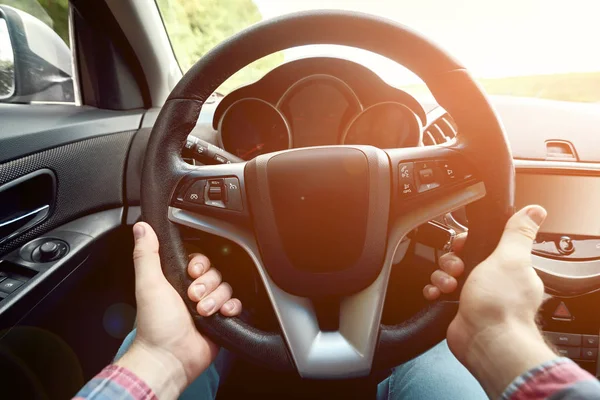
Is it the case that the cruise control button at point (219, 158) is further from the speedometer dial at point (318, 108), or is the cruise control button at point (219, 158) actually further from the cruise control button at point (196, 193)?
the speedometer dial at point (318, 108)

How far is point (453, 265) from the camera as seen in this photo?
0.99m

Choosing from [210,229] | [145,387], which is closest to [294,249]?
[210,229]

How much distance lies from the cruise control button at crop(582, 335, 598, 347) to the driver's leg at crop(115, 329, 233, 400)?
1.22 metres

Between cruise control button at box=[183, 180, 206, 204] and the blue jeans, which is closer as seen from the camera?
cruise control button at box=[183, 180, 206, 204]

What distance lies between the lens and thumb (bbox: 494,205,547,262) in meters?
0.90

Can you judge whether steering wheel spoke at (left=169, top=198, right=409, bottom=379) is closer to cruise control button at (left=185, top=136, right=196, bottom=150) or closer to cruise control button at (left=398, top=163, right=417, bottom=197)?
cruise control button at (left=398, top=163, right=417, bottom=197)

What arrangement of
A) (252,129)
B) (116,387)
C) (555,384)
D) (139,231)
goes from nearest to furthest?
(555,384) < (116,387) < (139,231) < (252,129)

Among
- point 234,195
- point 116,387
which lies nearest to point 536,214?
point 234,195

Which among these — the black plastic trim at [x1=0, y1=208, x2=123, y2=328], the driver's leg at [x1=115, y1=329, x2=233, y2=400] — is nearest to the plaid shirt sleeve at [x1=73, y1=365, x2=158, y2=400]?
the driver's leg at [x1=115, y1=329, x2=233, y2=400]

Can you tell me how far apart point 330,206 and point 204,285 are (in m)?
0.30

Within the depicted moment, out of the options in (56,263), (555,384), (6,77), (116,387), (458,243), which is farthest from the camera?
(6,77)

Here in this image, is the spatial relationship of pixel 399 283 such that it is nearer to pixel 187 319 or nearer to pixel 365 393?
pixel 365 393

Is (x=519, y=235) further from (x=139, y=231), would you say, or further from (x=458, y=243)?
(x=139, y=231)

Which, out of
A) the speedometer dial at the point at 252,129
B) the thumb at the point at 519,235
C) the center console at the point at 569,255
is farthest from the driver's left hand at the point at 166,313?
the center console at the point at 569,255
